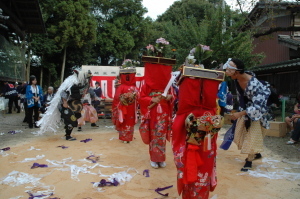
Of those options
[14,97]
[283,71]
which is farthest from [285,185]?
[14,97]

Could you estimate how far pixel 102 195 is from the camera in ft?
11.5

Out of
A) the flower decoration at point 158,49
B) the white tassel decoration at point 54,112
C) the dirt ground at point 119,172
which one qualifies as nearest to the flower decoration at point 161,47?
the flower decoration at point 158,49

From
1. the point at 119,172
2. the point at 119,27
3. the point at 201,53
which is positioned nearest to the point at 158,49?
the point at 201,53

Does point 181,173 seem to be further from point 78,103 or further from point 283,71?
point 283,71

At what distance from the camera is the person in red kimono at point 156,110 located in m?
4.66

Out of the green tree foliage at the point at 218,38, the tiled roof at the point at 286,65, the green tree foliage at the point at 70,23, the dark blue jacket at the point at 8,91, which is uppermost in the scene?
the green tree foliage at the point at 70,23

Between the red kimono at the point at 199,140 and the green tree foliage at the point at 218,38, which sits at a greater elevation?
the green tree foliage at the point at 218,38

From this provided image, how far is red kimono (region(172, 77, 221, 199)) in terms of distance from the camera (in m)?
2.81

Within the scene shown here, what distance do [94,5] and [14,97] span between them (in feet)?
55.2

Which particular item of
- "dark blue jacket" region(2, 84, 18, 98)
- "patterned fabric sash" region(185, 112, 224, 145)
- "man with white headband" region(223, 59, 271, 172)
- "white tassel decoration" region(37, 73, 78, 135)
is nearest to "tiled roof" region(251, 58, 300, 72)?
"man with white headband" region(223, 59, 271, 172)

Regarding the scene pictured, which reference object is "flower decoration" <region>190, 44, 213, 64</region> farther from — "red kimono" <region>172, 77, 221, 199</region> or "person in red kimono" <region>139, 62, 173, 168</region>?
"person in red kimono" <region>139, 62, 173, 168</region>

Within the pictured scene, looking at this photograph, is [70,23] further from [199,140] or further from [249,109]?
[199,140]

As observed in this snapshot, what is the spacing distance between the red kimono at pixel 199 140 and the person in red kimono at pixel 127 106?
144 inches

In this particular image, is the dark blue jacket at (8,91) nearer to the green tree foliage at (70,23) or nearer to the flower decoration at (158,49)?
the green tree foliage at (70,23)
